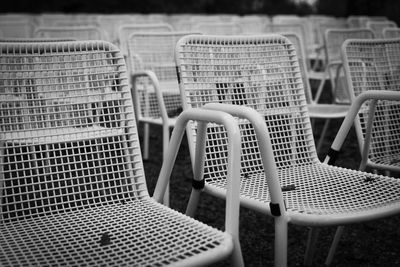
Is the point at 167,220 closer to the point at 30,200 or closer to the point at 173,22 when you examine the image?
the point at 30,200

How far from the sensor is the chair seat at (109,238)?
1170mm

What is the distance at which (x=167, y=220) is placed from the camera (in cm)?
140

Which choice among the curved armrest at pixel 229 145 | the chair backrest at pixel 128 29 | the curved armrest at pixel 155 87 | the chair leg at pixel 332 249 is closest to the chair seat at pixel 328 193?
the curved armrest at pixel 229 145

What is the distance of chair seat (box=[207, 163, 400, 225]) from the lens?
4.66ft

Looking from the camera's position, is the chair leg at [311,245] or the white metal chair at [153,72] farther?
the white metal chair at [153,72]

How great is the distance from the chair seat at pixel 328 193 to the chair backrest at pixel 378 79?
1.11 feet

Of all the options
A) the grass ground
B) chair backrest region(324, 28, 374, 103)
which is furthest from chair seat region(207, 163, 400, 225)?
chair backrest region(324, 28, 374, 103)

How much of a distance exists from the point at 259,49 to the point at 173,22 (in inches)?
244

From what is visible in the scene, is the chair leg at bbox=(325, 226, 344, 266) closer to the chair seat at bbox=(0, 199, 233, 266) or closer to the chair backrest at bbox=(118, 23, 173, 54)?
the chair seat at bbox=(0, 199, 233, 266)

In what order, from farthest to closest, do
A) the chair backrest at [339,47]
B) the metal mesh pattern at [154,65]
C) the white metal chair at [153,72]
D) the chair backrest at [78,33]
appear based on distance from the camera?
the chair backrest at [78,33], the chair backrest at [339,47], the metal mesh pattern at [154,65], the white metal chair at [153,72]

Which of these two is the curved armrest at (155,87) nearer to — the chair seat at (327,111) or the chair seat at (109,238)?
the chair seat at (327,111)

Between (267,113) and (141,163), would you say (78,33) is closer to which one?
(267,113)

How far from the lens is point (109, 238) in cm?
129

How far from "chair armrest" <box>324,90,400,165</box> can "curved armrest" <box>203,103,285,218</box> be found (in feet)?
1.99
